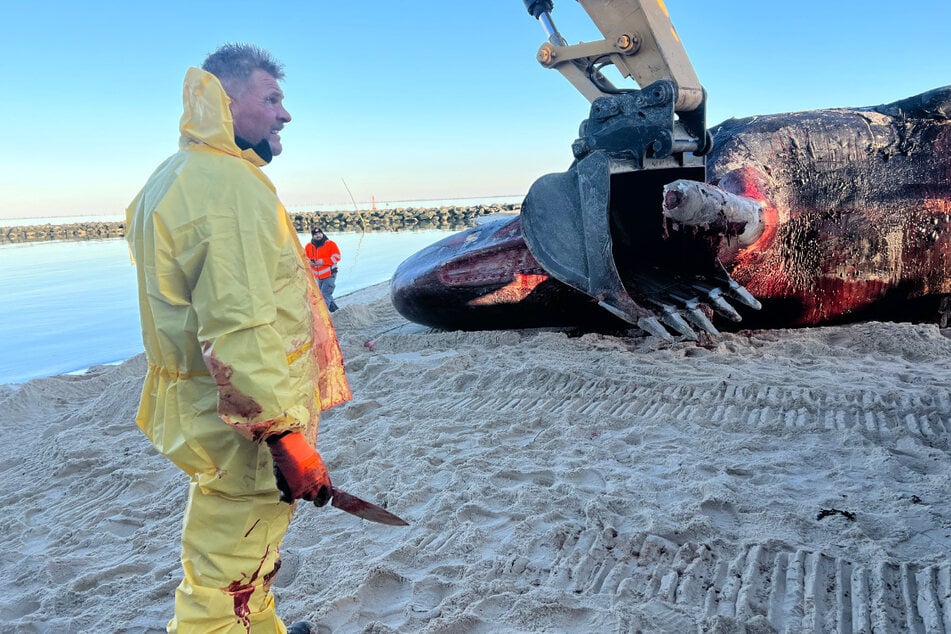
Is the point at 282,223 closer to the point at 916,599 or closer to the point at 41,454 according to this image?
the point at 916,599

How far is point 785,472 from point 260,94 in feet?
9.01

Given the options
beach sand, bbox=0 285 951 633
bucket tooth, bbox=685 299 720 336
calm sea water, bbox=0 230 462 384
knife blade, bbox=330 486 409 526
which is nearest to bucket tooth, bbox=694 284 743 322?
bucket tooth, bbox=685 299 720 336

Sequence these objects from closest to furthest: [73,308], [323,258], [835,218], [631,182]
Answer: [631,182]
[835,218]
[323,258]
[73,308]

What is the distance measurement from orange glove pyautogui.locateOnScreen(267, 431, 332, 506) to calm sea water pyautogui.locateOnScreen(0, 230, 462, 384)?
5.91 metres

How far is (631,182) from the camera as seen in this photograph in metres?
5.04

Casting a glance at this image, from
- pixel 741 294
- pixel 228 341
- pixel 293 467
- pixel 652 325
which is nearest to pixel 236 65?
pixel 228 341

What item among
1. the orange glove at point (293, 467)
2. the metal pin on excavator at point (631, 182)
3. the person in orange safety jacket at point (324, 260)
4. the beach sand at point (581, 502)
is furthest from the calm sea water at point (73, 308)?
the orange glove at point (293, 467)

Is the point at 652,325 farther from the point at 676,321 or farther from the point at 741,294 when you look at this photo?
the point at 741,294

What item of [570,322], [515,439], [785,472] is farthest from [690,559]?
[570,322]

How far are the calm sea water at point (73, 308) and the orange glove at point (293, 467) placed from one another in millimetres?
5912

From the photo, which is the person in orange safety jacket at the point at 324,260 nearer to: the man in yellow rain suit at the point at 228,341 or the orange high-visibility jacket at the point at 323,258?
the orange high-visibility jacket at the point at 323,258

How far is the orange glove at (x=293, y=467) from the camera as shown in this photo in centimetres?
173

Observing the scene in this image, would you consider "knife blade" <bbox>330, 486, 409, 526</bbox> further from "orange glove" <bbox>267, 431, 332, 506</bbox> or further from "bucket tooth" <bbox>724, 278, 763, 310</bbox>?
"bucket tooth" <bbox>724, 278, 763, 310</bbox>

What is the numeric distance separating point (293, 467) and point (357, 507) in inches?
10.9
